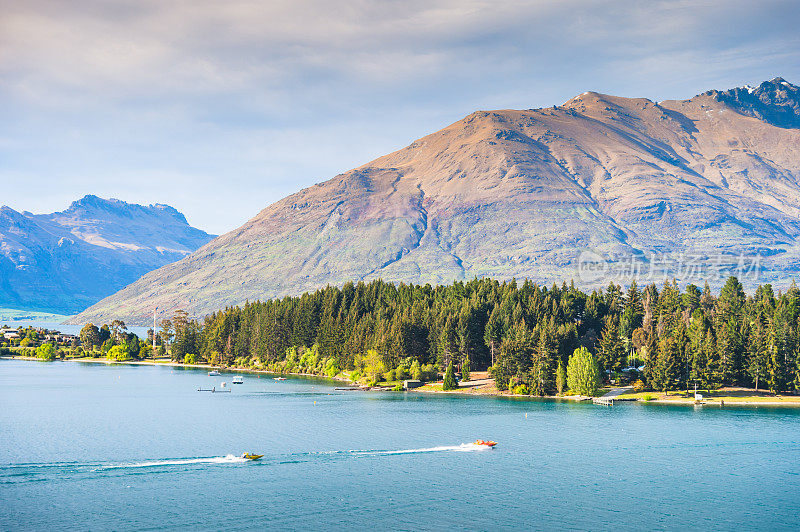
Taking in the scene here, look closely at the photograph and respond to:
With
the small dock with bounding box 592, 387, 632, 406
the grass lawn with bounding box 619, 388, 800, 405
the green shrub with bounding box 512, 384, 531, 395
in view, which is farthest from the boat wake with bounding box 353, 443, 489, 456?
the grass lawn with bounding box 619, 388, 800, 405

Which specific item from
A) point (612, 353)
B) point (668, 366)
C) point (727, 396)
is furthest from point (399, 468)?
point (727, 396)

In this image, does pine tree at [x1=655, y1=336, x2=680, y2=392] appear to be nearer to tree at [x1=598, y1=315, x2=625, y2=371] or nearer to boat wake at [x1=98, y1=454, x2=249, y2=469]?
tree at [x1=598, y1=315, x2=625, y2=371]

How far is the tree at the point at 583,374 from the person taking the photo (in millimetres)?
177750

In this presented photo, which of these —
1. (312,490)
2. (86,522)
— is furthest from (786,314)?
(86,522)

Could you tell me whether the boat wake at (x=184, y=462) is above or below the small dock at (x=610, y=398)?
below

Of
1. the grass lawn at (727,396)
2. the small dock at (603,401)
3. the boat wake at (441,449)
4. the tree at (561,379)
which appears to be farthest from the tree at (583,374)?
the boat wake at (441,449)

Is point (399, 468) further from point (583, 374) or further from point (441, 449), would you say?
point (583, 374)

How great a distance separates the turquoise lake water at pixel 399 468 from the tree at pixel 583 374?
13754 mm

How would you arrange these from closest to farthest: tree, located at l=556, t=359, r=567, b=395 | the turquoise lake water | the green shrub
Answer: the turquoise lake water
tree, located at l=556, t=359, r=567, b=395
the green shrub

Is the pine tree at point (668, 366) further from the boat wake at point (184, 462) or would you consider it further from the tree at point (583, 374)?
the boat wake at point (184, 462)

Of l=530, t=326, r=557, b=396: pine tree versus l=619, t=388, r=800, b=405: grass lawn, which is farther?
l=530, t=326, r=557, b=396: pine tree

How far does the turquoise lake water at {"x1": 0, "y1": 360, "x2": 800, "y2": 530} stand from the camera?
3204 inches

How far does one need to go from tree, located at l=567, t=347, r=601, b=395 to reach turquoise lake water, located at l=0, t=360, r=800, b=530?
13754 millimetres

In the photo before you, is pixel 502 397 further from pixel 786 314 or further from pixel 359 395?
pixel 786 314
